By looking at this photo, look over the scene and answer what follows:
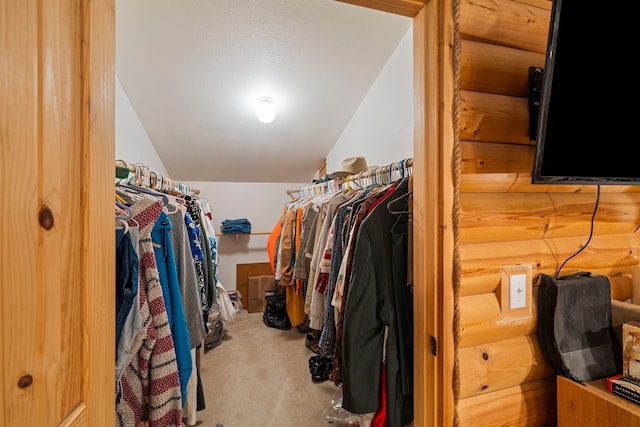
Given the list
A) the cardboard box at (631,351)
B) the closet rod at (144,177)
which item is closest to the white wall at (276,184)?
the closet rod at (144,177)

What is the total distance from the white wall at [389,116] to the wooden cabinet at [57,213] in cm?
178

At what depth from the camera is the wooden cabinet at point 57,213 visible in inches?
14.4

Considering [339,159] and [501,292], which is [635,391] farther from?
[339,159]

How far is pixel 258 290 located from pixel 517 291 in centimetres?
340

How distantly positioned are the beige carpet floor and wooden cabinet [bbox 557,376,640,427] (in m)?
1.40

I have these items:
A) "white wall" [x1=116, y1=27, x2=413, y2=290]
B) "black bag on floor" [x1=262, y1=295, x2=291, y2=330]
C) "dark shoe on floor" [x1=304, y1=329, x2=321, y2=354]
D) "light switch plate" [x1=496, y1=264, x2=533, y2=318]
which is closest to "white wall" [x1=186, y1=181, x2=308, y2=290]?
"white wall" [x1=116, y1=27, x2=413, y2=290]

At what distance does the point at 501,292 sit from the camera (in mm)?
827

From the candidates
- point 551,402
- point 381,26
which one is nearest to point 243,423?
point 551,402

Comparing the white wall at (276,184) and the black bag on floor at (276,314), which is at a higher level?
the white wall at (276,184)

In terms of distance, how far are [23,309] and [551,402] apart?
1351 millimetres

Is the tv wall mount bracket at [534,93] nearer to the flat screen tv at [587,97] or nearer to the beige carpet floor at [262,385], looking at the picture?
the flat screen tv at [587,97]

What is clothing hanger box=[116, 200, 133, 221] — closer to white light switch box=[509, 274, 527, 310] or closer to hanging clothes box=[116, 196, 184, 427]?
hanging clothes box=[116, 196, 184, 427]

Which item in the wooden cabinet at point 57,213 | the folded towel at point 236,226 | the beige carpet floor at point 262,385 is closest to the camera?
the wooden cabinet at point 57,213

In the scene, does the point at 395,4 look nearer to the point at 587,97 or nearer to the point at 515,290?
the point at 587,97
